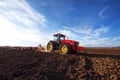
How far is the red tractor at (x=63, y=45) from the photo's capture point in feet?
49.9

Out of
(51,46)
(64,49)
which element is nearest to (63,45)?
(64,49)

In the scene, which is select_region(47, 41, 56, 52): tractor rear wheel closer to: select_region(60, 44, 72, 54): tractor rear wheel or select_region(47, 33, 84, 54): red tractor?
select_region(47, 33, 84, 54): red tractor

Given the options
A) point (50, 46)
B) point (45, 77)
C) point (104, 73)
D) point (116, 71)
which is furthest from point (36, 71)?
point (50, 46)

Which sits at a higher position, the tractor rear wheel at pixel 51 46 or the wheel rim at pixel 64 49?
the tractor rear wheel at pixel 51 46

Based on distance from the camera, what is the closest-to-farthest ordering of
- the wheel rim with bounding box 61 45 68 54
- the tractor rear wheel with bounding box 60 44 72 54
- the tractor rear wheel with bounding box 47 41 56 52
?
the tractor rear wheel with bounding box 60 44 72 54 < the wheel rim with bounding box 61 45 68 54 < the tractor rear wheel with bounding box 47 41 56 52

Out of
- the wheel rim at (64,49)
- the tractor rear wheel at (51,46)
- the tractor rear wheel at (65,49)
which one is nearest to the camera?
the tractor rear wheel at (65,49)

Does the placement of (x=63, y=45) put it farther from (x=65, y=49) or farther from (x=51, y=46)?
(x=51, y=46)

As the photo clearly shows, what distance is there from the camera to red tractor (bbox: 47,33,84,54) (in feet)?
49.9

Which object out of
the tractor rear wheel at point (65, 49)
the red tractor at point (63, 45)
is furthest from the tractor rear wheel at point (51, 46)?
the tractor rear wheel at point (65, 49)

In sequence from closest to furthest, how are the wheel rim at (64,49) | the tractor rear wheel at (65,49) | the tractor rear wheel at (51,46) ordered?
the tractor rear wheel at (65,49) → the wheel rim at (64,49) → the tractor rear wheel at (51,46)

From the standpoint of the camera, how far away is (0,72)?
7.31m

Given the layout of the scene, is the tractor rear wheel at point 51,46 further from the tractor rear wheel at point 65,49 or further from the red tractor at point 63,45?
the tractor rear wheel at point 65,49

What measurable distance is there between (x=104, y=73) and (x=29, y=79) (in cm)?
437

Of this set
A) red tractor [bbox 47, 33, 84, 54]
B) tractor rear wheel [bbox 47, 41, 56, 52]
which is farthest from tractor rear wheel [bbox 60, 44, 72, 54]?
tractor rear wheel [bbox 47, 41, 56, 52]
